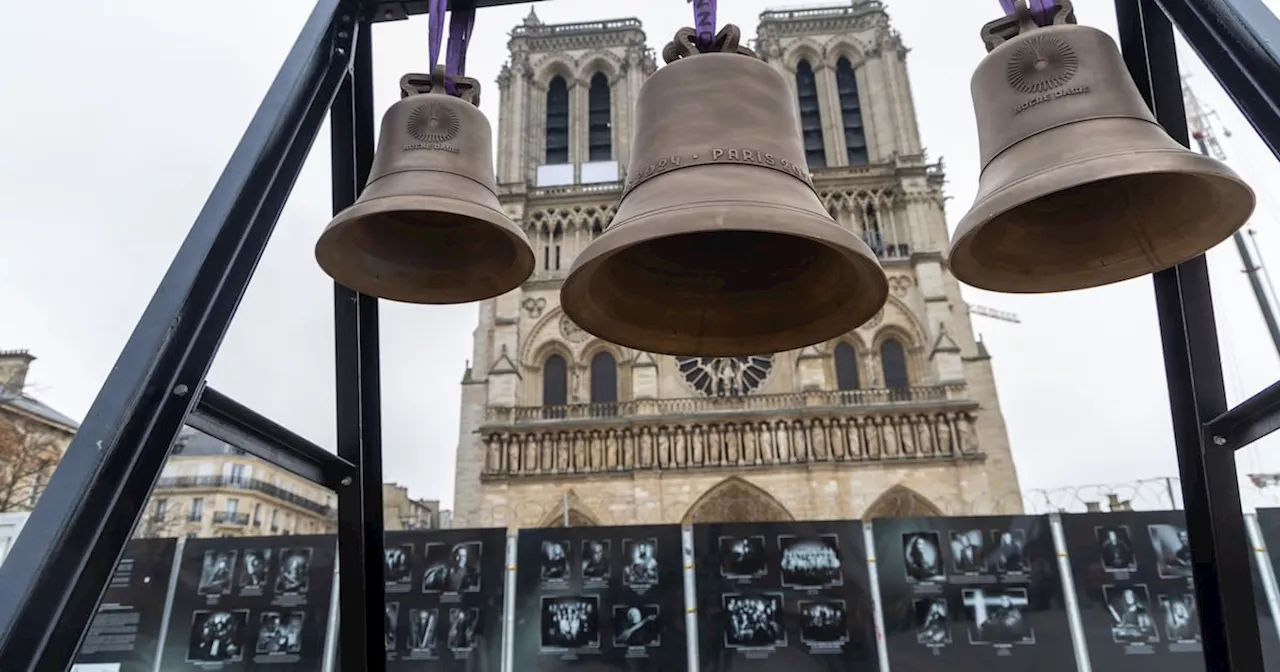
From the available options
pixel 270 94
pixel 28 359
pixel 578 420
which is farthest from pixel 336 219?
pixel 28 359

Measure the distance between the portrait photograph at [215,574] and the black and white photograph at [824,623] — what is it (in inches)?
187

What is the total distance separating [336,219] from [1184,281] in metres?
2.17

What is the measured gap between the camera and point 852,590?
20.2ft

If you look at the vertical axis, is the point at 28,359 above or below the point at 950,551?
above

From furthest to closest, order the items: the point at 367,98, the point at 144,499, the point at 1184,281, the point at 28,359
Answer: the point at 28,359 → the point at 367,98 → the point at 1184,281 → the point at 144,499

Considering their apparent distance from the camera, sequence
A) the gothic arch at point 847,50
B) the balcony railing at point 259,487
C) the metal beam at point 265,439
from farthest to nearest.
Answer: the balcony railing at point 259,487 < the gothic arch at point 847,50 < the metal beam at point 265,439

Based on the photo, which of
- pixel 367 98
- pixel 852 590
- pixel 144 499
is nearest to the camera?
pixel 144 499

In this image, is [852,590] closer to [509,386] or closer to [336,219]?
[336,219]

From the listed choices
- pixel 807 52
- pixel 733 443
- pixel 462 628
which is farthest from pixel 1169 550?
pixel 807 52

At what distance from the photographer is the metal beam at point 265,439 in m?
1.39

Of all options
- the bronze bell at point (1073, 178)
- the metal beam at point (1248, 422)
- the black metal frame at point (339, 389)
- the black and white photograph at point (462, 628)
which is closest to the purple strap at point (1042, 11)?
the bronze bell at point (1073, 178)

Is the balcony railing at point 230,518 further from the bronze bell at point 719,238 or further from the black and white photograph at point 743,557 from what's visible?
the bronze bell at point 719,238

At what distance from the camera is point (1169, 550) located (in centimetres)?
610

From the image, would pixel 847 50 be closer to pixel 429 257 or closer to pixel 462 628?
pixel 462 628
